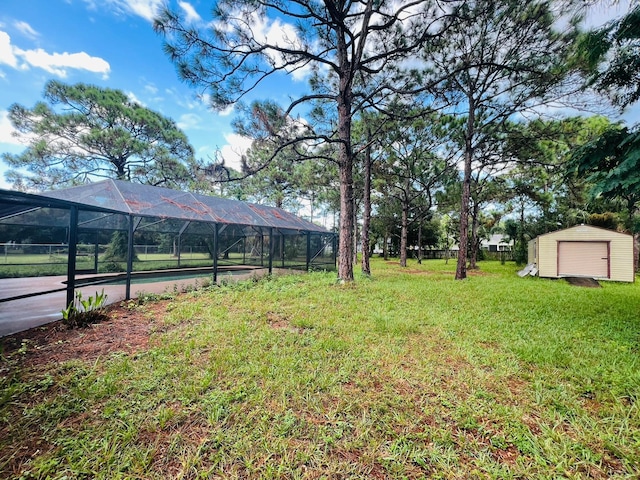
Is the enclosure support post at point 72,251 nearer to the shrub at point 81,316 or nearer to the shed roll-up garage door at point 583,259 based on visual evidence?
the shrub at point 81,316

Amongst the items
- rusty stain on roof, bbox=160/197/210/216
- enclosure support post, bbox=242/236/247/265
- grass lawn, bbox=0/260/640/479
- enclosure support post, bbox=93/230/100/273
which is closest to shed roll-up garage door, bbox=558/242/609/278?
grass lawn, bbox=0/260/640/479

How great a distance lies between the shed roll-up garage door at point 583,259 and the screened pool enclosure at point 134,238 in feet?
32.3

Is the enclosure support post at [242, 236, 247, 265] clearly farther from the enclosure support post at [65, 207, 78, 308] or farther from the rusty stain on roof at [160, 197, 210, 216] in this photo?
the enclosure support post at [65, 207, 78, 308]

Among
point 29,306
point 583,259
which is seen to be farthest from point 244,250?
point 583,259

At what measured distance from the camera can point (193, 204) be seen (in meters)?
7.64

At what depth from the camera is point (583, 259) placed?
1021cm

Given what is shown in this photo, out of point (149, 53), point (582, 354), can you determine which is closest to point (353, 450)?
point (582, 354)

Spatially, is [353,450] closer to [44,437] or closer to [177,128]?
[44,437]

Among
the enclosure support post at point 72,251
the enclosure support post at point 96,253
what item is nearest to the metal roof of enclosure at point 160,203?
the enclosure support post at point 72,251

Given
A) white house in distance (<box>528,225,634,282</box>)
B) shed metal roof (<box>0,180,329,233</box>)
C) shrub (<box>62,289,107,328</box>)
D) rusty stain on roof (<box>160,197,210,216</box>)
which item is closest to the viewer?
shrub (<box>62,289,107,328</box>)

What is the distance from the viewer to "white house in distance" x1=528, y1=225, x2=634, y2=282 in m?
9.66

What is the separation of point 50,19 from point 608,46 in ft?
36.2

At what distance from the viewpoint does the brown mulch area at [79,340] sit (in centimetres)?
262

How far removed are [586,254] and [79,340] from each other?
1584 centimetres
